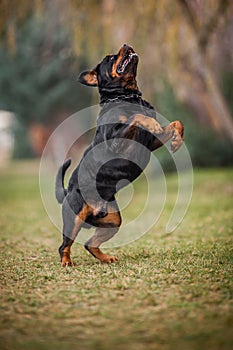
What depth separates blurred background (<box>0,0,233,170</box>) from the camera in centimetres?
758

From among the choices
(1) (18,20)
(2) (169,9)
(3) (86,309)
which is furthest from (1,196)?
(3) (86,309)

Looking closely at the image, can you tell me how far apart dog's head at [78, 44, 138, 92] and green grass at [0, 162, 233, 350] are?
4.41 feet

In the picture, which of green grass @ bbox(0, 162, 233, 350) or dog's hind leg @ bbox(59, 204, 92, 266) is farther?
dog's hind leg @ bbox(59, 204, 92, 266)

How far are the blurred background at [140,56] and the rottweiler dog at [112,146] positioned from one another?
3.86m

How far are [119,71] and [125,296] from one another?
1587 mm

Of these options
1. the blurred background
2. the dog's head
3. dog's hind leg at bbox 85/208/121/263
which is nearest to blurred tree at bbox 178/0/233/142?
the blurred background

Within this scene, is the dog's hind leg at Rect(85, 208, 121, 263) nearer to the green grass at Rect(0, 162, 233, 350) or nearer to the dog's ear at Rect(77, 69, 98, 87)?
the green grass at Rect(0, 162, 233, 350)

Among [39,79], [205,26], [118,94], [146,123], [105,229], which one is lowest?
[105,229]

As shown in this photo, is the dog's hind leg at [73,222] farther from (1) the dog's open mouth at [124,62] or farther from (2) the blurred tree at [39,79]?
(2) the blurred tree at [39,79]

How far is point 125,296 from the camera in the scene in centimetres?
282

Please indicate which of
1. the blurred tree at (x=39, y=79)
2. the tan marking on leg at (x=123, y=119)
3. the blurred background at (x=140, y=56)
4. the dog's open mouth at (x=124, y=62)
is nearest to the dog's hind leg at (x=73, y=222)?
the tan marking on leg at (x=123, y=119)

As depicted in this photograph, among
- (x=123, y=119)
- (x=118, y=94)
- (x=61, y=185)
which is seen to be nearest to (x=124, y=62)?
(x=118, y=94)

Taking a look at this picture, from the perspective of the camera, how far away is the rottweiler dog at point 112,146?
3377 mm

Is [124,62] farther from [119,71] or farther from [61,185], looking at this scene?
[61,185]
